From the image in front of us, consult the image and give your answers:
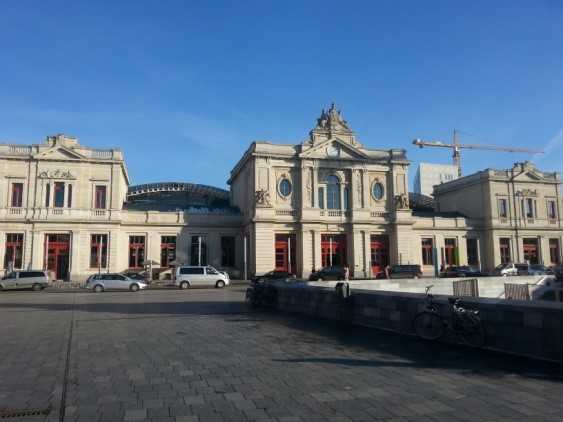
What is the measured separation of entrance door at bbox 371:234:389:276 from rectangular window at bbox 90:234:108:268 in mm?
28302

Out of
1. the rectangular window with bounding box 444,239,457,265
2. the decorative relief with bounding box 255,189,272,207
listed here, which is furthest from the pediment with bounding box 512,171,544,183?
the decorative relief with bounding box 255,189,272,207

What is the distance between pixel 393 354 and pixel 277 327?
4.70 meters

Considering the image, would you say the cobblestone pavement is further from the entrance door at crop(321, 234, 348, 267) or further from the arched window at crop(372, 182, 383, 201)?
the arched window at crop(372, 182, 383, 201)

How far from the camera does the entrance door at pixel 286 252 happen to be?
48.4m

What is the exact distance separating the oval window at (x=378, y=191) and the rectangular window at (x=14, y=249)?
36862 mm

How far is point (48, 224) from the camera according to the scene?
43656 mm

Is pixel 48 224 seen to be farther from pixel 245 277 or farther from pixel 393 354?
pixel 393 354

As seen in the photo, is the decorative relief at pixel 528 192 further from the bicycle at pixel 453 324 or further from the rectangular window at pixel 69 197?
the bicycle at pixel 453 324

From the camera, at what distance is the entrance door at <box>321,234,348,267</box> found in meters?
49.7

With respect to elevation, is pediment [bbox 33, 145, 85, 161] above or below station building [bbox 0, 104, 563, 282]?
above

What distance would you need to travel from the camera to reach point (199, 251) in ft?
160

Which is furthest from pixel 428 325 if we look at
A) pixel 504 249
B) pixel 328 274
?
pixel 504 249

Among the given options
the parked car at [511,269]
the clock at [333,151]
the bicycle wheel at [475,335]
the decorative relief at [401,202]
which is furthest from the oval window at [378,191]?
the bicycle wheel at [475,335]

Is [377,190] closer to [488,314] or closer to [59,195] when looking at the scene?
[59,195]
